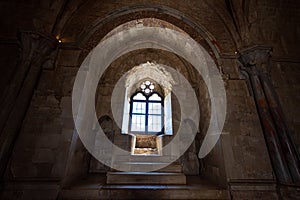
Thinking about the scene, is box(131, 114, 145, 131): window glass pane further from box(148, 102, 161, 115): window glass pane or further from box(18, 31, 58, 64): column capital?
box(18, 31, 58, 64): column capital

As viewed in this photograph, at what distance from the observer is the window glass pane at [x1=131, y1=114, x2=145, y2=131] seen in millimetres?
6452

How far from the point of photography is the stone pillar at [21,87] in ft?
9.62

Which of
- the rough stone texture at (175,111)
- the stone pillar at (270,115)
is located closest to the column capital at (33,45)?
the rough stone texture at (175,111)

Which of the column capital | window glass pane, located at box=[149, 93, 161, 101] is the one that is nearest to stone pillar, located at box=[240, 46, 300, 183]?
window glass pane, located at box=[149, 93, 161, 101]

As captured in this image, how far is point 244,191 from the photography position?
3.04m

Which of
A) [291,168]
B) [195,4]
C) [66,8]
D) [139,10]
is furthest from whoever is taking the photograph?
[195,4]

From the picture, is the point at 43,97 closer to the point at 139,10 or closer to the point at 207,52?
the point at 139,10

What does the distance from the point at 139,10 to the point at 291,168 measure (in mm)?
5298

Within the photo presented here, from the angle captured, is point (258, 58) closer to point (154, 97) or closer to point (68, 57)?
point (154, 97)

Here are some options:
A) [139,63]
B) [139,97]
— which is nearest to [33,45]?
[139,63]

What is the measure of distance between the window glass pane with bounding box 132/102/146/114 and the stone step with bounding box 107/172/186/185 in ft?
11.1

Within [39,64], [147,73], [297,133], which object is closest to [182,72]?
[147,73]

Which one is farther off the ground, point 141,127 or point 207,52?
point 207,52

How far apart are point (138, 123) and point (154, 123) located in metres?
0.68
